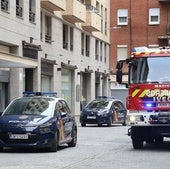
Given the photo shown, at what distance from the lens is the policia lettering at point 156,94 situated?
17.0 meters

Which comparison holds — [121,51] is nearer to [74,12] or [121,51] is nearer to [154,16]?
[154,16]

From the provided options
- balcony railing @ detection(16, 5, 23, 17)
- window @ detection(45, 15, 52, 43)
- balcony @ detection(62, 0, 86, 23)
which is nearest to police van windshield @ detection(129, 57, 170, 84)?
balcony railing @ detection(16, 5, 23, 17)

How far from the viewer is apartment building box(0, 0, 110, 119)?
99.5ft

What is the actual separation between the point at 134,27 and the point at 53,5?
2829 centimetres

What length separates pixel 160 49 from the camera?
1769cm

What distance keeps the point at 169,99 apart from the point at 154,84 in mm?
625

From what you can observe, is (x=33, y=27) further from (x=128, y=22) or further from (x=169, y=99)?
(x=128, y=22)

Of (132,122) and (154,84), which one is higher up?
(154,84)

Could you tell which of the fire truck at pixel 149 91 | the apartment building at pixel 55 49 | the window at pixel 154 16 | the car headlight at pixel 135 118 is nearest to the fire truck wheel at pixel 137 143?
the fire truck at pixel 149 91

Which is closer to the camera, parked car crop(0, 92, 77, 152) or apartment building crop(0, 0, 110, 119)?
parked car crop(0, 92, 77, 152)

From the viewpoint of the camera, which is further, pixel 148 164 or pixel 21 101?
pixel 21 101

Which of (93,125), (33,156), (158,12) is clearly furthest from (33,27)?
(158,12)

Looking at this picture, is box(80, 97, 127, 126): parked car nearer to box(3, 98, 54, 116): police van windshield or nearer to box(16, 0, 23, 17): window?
box(16, 0, 23, 17): window

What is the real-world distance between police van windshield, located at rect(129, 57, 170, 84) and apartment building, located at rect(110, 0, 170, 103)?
43.9m
